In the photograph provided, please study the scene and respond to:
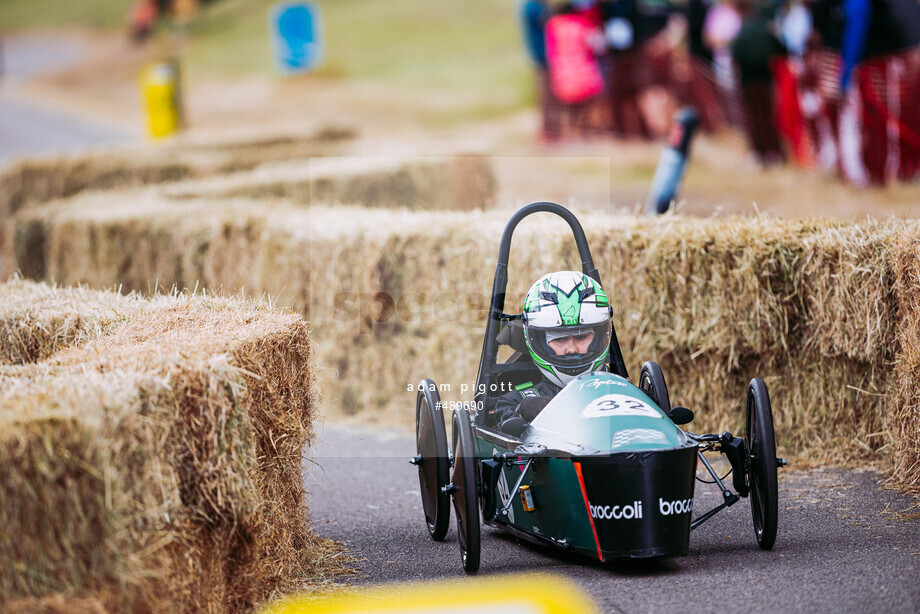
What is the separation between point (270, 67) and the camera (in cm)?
3912

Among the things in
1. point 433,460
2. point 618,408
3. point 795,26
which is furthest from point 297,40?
point 618,408

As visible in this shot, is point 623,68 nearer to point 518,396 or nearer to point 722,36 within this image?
point 722,36

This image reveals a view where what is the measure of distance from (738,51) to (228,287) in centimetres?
1240

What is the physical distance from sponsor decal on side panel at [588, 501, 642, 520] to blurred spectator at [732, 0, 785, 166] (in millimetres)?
15007


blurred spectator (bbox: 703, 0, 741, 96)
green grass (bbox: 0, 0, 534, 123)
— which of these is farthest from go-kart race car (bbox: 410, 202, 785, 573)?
green grass (bbox: 0, 0, 534, 123)

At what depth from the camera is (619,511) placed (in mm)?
4941

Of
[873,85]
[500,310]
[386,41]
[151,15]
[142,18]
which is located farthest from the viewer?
[151,15]

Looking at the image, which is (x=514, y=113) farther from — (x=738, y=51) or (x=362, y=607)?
(x=362, y=607)

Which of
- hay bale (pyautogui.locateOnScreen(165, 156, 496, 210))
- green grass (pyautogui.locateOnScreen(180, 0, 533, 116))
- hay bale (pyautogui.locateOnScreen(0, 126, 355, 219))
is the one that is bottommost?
hay bale (pyautogui.locateOnScreen(165, 156, 496, 210))

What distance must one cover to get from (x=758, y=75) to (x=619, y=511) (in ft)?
51.6

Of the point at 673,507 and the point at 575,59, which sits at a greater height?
the point at 575,59

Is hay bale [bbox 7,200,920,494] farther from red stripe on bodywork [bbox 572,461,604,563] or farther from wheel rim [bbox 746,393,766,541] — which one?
red stripe on bodywork [bbox 572,461,604,563]

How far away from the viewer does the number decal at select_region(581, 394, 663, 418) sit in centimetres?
514

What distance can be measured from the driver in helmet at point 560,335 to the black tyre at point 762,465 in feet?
2.91
